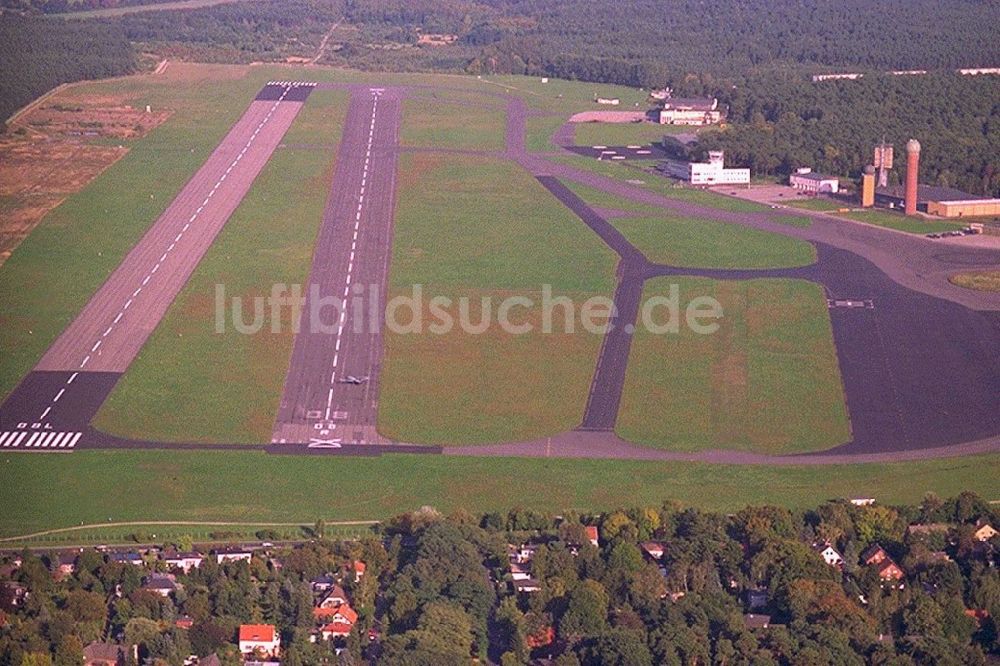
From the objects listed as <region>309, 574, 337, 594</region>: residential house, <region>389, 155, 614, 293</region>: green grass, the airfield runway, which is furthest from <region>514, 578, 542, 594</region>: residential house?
<region>389, 155, 614, 293</region>: green grass

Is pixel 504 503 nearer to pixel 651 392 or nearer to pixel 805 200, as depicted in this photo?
pixel 651 392

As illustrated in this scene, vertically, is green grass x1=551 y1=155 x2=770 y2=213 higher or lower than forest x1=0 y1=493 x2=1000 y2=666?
lower

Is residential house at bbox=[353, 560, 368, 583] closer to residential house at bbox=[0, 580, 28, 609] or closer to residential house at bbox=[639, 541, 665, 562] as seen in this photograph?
residential house at bbox=[639, 541, 665, 562]

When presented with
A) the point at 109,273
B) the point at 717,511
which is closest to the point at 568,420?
the point at 717,511

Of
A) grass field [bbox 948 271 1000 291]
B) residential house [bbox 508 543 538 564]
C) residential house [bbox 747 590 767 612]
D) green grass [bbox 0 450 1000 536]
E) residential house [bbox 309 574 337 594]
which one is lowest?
grass field [bbox 948 271 1000 291]

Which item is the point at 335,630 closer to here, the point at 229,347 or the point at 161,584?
the point at 161,584

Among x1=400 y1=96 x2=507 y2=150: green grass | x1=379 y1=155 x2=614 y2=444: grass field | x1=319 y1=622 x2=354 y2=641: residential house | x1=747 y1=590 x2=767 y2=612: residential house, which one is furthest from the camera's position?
x1=400 y1=96 x2=507 y2=150: green grass

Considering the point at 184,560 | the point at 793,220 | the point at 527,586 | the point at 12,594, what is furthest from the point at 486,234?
the point at 12,594

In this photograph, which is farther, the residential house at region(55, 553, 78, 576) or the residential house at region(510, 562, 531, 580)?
the residential house at region(55, 553, 78, 576)
